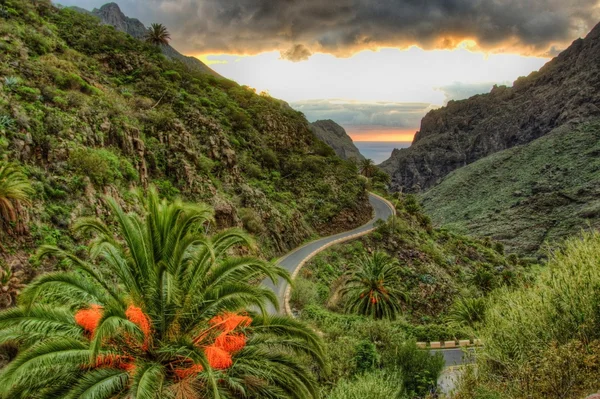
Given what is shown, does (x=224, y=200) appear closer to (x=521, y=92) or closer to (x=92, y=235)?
(x=92, y=235)

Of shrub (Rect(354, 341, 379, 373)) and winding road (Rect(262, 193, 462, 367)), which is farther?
winding road (Rect(262, 193, 462, 367))

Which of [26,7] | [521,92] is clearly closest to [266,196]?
[26,7]

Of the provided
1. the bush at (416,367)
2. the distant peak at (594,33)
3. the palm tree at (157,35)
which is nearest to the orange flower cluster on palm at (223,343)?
the bush at (416,367)


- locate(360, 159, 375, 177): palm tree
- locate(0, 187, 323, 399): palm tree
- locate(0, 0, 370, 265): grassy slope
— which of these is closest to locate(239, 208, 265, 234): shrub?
locate(0, 0, 370, 265): grassy slope

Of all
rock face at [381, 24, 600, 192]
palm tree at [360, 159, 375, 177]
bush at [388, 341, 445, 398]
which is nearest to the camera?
A: bush at [388, 341, 445, 398]

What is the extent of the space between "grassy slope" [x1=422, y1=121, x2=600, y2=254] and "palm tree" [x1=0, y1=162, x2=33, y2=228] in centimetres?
7569

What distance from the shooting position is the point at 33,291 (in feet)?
22.8

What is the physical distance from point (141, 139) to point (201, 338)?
21275mm

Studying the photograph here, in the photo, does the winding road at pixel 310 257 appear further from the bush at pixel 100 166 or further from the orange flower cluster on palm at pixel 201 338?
the bush at pixel 100 166

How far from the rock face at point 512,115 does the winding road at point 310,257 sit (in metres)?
108

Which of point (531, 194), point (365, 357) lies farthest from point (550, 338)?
point (531, 194)

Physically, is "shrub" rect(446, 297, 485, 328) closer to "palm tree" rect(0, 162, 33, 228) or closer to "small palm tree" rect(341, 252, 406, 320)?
"small palm tree" rect(341, 252, 406, 320)

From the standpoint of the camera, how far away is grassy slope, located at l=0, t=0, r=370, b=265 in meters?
16.6

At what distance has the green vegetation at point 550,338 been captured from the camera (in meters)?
9.18
